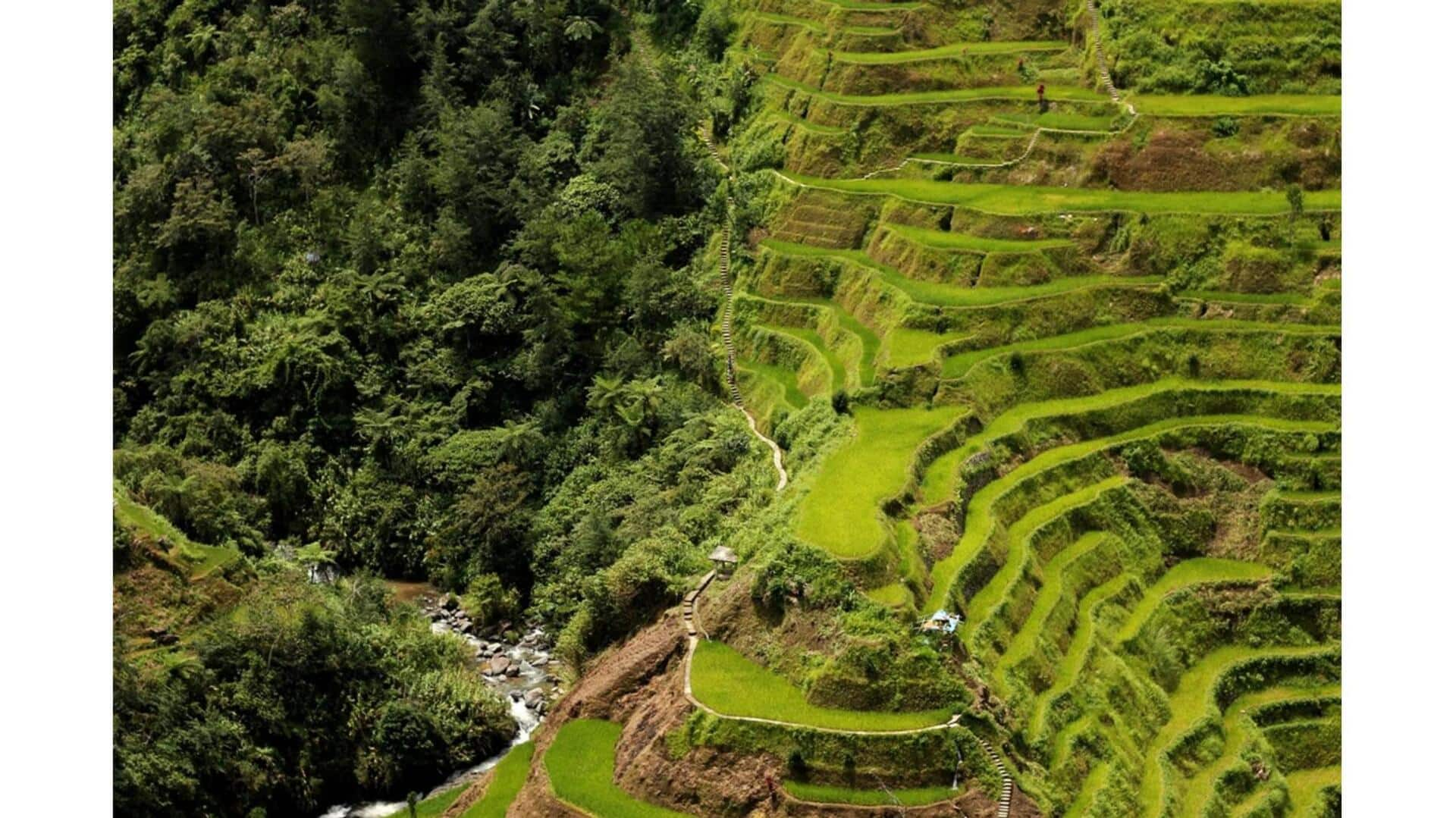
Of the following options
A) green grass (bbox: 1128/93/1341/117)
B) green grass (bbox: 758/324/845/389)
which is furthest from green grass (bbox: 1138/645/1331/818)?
green grass (bbox: 1128/93/1341/117)

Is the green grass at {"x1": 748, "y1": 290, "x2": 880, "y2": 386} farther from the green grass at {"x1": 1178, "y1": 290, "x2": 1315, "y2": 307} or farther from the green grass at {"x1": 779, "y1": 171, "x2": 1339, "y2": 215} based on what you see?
the green grass at {"x1": 1178, "y1": 290, "x2": 1315, "y2": 307}

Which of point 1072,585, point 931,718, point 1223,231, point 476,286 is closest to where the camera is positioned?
point 931,718

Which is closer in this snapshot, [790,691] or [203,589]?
[790,691]

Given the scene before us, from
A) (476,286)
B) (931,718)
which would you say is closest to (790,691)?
(931,718)

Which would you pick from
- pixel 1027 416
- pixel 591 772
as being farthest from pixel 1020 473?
pixel 591 772

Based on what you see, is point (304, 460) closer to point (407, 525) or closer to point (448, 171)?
point (407, 525)

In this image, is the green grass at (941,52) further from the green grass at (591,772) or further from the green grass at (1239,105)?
the green grass at (591,772)

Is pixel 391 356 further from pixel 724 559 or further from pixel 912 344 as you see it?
pixel 724 559
